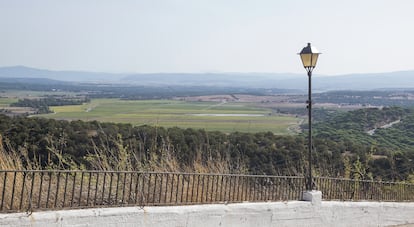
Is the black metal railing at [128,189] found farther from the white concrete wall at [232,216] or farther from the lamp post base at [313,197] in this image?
the white concrete wall at [232,216]

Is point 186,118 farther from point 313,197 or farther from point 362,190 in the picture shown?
point 313,197

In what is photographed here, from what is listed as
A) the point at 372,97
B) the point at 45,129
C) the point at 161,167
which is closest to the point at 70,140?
the point at 45,129

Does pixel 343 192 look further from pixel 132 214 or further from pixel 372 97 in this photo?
pixel 372 97

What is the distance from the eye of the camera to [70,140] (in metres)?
18.1

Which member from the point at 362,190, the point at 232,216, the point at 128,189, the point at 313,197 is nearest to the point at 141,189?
the point at 128,189

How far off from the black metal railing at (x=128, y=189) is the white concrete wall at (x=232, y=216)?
349 millimetres

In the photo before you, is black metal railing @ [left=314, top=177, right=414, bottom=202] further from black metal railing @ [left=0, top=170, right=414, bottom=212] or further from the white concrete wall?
the white concrete wall

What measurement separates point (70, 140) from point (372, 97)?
119710 mm

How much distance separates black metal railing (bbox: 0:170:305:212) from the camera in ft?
21.0

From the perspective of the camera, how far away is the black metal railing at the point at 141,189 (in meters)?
6.43

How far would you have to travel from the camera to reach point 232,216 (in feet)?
25.1

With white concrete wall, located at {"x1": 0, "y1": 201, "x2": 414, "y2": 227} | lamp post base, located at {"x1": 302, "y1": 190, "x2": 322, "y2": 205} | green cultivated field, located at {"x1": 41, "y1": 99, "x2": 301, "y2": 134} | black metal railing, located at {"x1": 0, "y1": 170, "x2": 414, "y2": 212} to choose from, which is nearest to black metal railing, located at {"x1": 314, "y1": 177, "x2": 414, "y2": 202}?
black metal railing, located at {"x1": 0, "y1": 170, "x2": 414, "y2": 212}

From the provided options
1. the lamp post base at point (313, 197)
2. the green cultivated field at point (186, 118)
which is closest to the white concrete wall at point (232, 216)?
the lamp post base at point (313, 197)

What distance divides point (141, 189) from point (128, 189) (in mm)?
235
